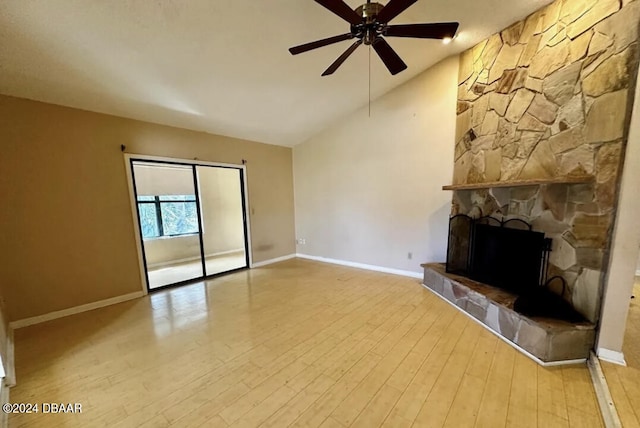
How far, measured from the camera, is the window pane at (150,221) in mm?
4816

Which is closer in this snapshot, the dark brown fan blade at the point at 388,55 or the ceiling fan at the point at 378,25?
the ceiling fan at the point at 378,25

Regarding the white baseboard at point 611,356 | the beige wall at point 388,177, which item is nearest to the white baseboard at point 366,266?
the beige wall at point 388,177

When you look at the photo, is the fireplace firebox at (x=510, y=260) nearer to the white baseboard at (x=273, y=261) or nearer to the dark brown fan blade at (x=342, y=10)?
the dark brown fan blade at (x=342, y=10)

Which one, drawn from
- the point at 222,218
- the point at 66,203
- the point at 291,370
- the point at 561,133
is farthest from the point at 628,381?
the point at 222,218

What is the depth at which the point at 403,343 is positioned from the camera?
236cm

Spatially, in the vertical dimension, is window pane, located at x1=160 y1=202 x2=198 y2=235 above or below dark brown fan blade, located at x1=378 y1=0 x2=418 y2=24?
below

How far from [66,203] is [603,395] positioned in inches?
214

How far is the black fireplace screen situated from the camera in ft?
8.13

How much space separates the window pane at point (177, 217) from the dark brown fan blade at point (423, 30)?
4768 mm

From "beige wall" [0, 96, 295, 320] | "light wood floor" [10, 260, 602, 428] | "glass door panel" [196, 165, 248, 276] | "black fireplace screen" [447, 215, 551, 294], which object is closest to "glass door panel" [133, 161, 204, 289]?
"glass door panel" [196, 165, 248, 276]

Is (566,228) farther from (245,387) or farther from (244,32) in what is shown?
(244,32)

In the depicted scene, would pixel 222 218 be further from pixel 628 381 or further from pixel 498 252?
pixel 628 381

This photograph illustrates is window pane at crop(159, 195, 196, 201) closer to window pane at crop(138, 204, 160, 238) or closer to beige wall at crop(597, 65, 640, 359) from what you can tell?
window pane at crop(138, 204, 160, 238)

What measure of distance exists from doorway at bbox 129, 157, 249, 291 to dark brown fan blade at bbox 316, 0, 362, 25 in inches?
135
